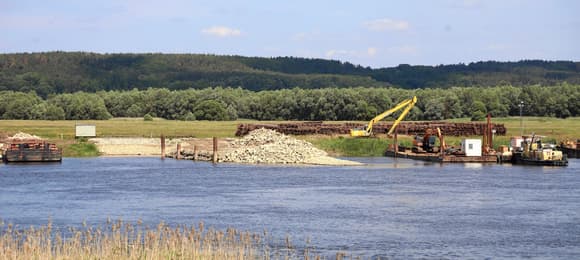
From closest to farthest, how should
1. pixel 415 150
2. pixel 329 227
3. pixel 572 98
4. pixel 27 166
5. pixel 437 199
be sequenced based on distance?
pixel 329 227 < pixel 437 199 < pixel 27 166 < pixel 415 150 < pixel 572 98

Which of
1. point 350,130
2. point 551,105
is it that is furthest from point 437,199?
point 551,105

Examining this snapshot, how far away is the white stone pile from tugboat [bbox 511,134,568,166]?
67.7ft

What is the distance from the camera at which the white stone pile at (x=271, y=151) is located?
103000mm

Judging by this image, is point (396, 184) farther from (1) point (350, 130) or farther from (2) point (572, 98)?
(2) point (572, 98)

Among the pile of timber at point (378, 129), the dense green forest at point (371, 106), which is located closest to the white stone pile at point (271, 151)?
the pile of timber at point (378, 129)

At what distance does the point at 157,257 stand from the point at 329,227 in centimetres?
1851

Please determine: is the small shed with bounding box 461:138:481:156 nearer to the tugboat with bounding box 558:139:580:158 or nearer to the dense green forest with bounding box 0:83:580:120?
the tugboat with bounding box 558:139:580:158

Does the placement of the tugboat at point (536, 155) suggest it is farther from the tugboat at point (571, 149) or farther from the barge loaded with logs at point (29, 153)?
the barge loaded with logs at point (29, 153)

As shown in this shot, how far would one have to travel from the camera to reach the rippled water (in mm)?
46125

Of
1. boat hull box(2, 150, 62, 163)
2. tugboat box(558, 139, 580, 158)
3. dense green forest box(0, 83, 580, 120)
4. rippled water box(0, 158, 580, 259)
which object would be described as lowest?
rippled water box(0, 158, 580, 259)

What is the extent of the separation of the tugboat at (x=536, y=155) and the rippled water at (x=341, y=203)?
5.90 metres

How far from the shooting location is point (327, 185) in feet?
247

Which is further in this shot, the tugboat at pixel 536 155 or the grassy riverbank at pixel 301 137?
the grassy riverbank at pixel 301 137

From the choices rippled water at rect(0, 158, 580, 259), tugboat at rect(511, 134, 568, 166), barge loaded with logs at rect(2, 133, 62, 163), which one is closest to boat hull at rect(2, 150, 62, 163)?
barge loaded with logs at rect(2, 133, 62, 163)
